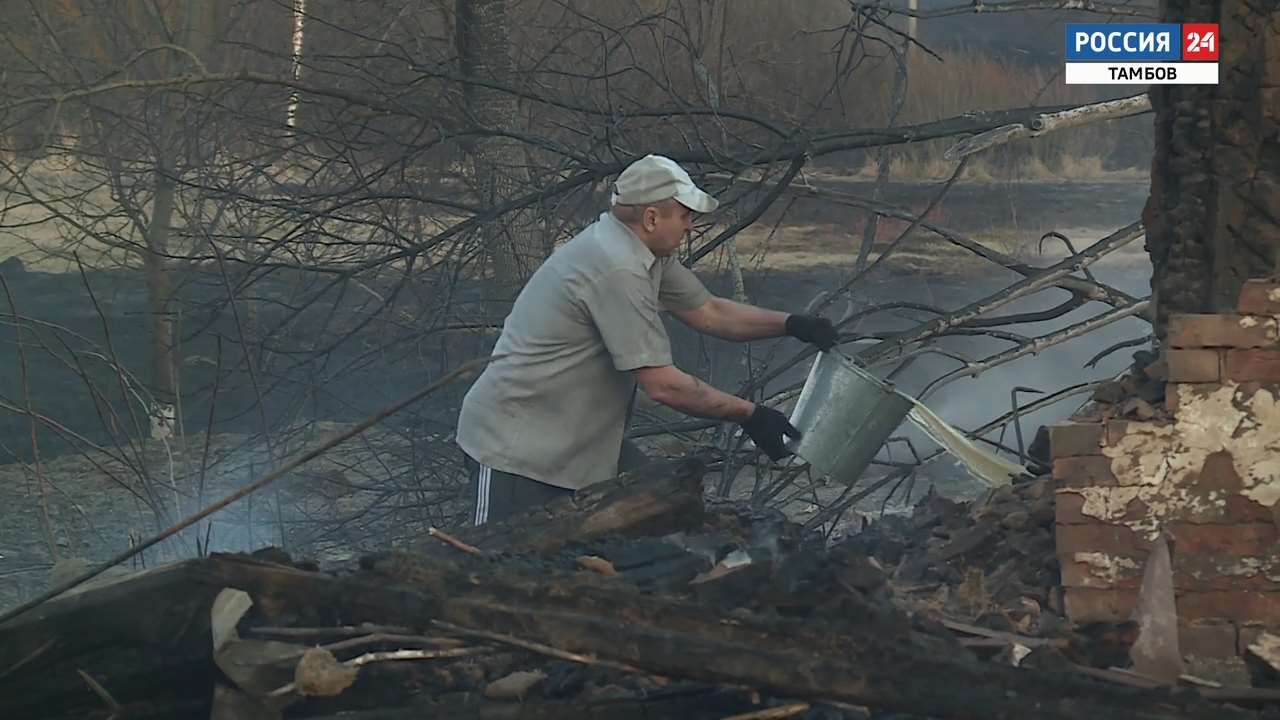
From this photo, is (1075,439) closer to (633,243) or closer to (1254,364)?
(1254,364)

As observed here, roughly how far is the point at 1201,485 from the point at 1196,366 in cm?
32

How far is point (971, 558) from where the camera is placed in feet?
13.8

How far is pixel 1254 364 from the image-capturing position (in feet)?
12.0

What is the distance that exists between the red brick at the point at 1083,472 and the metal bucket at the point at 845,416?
1.82ft

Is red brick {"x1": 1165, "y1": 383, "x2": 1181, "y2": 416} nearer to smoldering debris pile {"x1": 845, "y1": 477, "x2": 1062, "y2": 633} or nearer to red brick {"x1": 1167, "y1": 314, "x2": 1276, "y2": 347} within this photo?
red brick {"x1": 1167, "y1": 314, "x2": 1276, "y2": 347}

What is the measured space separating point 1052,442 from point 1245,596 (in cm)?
64

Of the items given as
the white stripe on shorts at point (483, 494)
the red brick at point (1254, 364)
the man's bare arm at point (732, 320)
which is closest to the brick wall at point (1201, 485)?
the red brick at point (1254, 364)

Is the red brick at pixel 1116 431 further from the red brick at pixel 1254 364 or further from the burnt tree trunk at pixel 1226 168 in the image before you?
the burnt tree trunk at pixel 1226 168

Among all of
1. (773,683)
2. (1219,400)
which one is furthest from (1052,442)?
(773,683)

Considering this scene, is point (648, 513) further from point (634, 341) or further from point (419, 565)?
point (419, 565)

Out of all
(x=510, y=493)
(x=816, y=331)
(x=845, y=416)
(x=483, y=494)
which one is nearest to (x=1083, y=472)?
(x=845, y=416)

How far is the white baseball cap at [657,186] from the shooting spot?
4.27 meters

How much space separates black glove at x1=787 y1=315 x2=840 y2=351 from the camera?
449cm

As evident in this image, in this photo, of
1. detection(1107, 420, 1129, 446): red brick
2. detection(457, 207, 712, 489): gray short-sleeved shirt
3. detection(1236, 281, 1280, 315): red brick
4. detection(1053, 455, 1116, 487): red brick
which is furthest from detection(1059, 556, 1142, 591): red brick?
detection(457, 207, 712, 489): gray short-sleeved shirt
